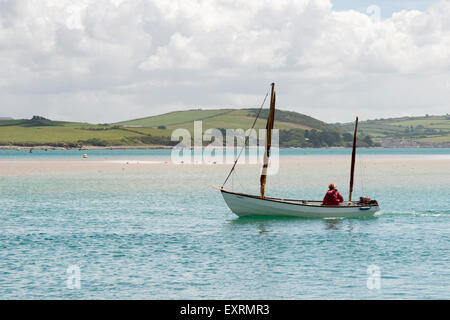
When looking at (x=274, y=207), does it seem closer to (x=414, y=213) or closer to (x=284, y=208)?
(x=284, y=208)

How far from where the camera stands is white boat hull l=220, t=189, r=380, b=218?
48000mm

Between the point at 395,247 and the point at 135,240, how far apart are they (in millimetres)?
16325

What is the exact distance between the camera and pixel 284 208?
4834cm

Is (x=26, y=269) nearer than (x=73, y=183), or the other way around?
(x=26, y=269)

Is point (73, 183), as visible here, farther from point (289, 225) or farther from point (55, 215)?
point (289, 225)

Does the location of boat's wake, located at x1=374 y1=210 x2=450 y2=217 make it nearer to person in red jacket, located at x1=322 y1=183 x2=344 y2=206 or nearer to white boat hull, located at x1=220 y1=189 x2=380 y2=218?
white boat hull, located at x1=220 y1=189 x2=380 y2=218

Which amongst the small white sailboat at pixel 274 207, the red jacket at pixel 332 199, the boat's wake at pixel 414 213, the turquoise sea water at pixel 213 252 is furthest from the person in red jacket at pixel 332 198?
the boat's wake at pixel 414 213

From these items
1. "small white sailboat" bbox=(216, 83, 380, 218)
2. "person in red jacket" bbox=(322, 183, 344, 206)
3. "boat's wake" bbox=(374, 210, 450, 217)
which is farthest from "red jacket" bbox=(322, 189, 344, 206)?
"boat's wake" bbox=(374, 210, 450, 217)

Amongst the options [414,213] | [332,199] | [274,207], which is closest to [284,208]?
[274,207]

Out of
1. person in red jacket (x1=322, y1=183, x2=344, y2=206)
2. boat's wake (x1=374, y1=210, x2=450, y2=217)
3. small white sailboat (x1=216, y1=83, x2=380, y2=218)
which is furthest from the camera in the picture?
boat's wake (x1=374, y1=210, x2=450, y2=217)

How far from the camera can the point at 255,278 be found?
29547 mm
